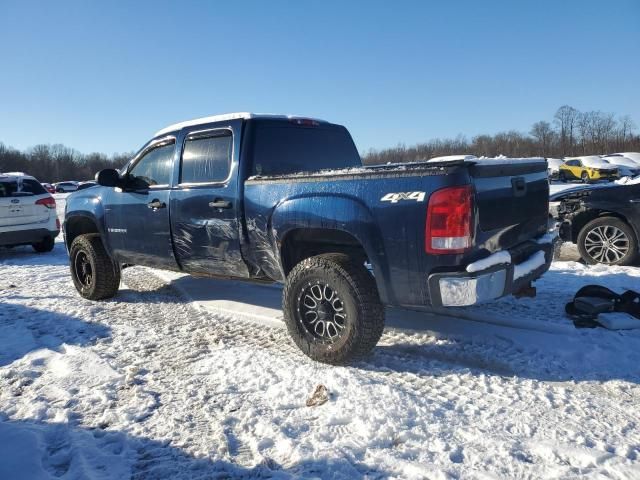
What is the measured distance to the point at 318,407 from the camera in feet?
9.60

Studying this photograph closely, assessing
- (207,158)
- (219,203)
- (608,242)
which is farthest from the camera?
(608,242)

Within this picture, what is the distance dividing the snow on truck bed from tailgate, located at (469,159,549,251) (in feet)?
2.96

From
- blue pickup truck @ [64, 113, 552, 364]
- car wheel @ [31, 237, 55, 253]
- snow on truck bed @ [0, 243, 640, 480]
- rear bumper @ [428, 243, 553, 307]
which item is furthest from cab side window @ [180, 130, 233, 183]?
car wheel @ [31, 237, 55, 253]

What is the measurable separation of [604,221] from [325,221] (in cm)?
512

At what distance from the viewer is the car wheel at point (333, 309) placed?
3.37 m

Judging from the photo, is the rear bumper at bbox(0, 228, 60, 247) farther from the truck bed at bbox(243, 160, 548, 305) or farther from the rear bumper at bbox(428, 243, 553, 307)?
the rear bumper at bbox(428, 243, 553, 307)

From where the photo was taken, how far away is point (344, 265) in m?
3.46

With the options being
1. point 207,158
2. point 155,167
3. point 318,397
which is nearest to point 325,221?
point 318,397

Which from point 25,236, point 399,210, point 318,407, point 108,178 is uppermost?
point 108,178

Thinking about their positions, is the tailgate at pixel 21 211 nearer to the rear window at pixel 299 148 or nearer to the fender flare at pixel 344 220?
the rear window at pixel 299 148

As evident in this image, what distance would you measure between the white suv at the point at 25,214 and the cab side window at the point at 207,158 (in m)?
6.58

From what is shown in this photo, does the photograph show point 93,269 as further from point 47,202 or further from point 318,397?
point 47,202

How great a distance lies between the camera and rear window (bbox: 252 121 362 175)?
14.1 ft

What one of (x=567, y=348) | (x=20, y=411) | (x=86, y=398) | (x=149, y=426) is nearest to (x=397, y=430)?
(x=149, y=426)
